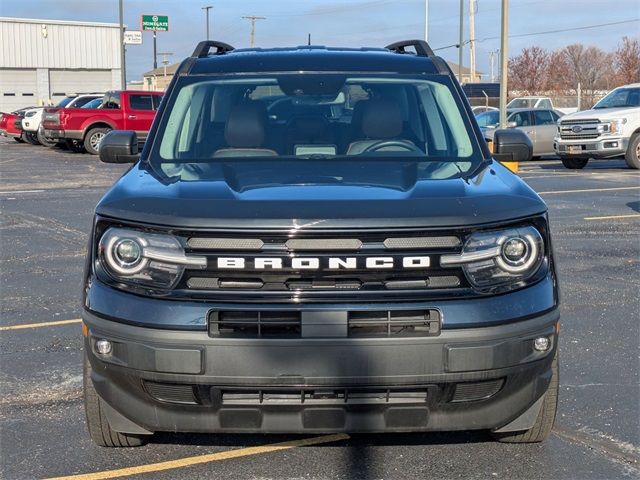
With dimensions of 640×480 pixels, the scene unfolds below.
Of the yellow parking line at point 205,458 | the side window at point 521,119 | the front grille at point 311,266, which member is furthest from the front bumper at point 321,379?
the side window at point 521,119

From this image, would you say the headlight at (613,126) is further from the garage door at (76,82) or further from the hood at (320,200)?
the garage door at (76,82)

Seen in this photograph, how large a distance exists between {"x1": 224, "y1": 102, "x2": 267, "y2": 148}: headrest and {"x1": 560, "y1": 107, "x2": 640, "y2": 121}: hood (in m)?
16.9

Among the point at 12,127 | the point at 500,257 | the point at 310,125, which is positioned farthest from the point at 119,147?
the point at 12,127

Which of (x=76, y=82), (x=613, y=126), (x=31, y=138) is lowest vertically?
(x=31, y=138)

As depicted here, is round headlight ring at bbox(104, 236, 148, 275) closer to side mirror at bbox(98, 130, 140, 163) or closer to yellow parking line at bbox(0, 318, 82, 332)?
side mirror at bbox(98, 130, 140, 163)

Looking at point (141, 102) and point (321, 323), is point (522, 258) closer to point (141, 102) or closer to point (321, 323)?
point (321, 323)

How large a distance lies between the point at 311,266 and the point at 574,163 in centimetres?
1940

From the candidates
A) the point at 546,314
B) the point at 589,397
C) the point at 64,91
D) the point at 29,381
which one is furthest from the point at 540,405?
the point at 64,91

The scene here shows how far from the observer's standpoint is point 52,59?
57719mm

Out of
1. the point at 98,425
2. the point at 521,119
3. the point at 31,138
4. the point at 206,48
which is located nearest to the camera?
the point at 98,425

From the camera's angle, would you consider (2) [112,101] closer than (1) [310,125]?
No

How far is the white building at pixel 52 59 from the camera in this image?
56594 millimetres

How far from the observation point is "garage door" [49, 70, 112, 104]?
57.9 m

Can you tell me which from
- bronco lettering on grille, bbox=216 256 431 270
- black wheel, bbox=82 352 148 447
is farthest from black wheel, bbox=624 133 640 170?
bronco lettering on grille, bbox=216 256 431 270
